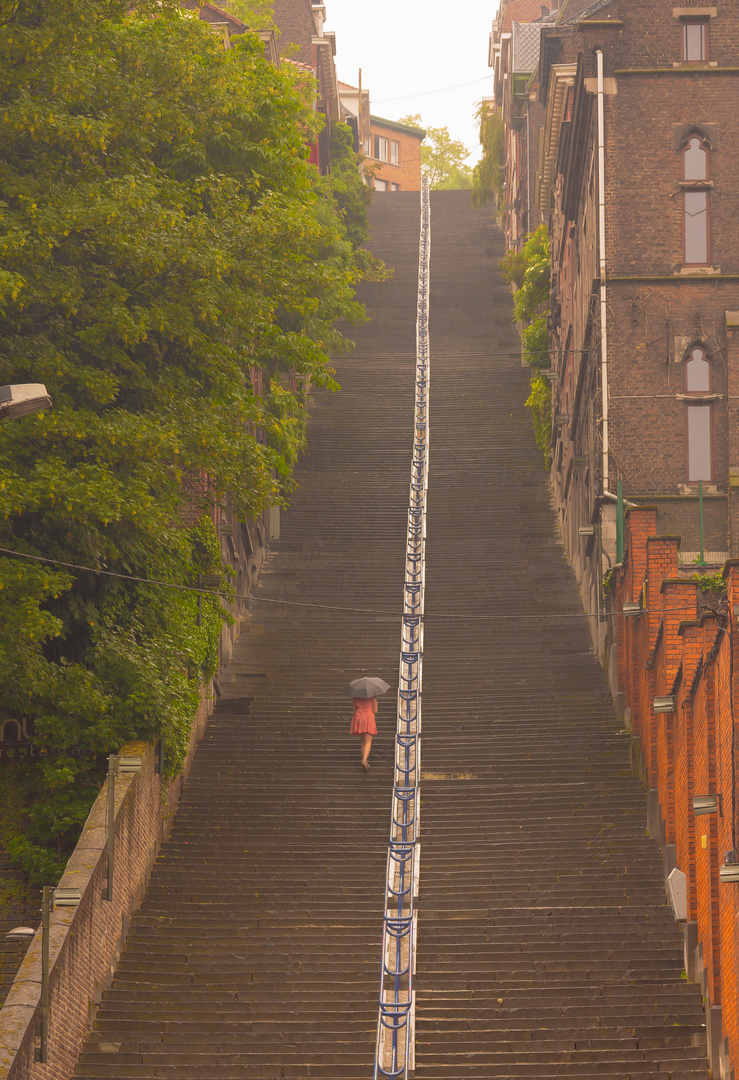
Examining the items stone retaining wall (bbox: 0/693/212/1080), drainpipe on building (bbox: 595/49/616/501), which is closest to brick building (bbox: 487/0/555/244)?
drainpipe on building (bbox: 595/49/616/501)

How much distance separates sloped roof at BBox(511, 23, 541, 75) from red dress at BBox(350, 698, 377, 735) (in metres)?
38.1

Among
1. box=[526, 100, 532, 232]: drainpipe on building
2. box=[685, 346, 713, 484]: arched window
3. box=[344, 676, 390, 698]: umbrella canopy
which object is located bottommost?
box=[344, 676, 390, 698]: umbrella canopy

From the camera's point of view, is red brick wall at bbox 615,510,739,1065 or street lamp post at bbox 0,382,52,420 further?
red brick wall at bbox 615,510,739,1065

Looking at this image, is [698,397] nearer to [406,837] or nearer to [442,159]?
[406,837]

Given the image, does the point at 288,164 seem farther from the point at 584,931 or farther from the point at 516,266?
the point at 516,266

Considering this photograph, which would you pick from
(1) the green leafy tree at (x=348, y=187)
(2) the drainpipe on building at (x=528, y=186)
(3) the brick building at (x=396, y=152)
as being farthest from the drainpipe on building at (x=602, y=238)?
(3) the brick building at (x=396, y=152)

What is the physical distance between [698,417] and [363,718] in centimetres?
915

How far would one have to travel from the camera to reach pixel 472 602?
26.5 m

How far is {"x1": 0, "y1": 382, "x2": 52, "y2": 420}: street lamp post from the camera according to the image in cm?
1103

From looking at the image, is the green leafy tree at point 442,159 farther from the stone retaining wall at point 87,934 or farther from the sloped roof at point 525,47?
the stone retaining wall at point 87,934

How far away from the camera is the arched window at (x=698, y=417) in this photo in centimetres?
2514

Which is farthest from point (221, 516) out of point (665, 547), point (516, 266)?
point (516, 266)

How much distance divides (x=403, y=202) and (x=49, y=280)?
50625 millimetres

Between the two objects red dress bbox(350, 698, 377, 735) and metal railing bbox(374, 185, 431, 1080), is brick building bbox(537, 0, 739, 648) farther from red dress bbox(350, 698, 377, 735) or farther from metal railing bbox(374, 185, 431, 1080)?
red dress bbox(350, 698, 377, 735)
